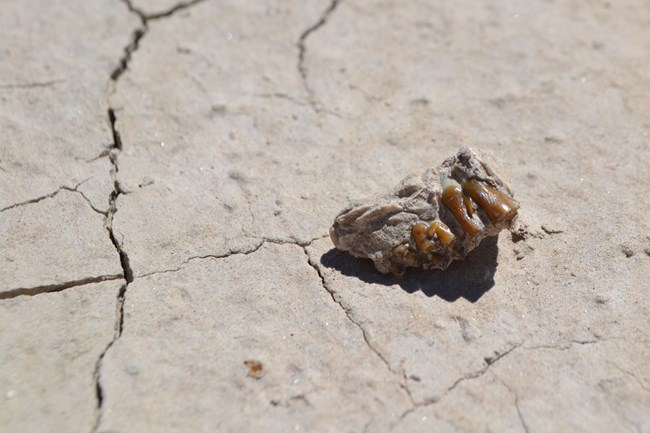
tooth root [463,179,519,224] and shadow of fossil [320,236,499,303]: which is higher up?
tooth root [463,179,519,224]

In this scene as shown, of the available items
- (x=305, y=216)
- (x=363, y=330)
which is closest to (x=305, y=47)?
(x=305, y=216)

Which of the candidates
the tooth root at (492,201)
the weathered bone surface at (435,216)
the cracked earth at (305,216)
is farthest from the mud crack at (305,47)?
the tooth root at (492,201)

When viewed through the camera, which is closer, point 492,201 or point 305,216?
point 492,201

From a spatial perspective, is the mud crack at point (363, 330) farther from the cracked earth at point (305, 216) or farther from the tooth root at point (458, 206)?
the tooth root at point (458, 206)

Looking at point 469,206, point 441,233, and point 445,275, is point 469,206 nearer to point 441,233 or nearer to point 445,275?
point 441,233

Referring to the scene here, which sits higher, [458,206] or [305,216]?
[458,206]

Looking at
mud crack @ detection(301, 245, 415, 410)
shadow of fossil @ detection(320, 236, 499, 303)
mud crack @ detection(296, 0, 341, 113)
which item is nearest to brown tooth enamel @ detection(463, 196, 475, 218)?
shadow of fossil @ detection(320, 236, 499, 303)

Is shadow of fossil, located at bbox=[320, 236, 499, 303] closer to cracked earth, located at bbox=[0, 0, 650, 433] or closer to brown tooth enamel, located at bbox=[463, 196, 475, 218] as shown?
cracked earth, located at bbox=[0, 0, 650, 433]

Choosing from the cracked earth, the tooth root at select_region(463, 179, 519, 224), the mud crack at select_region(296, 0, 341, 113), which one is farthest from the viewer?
the mud crack at select_region(296, 0, 341, 113)
